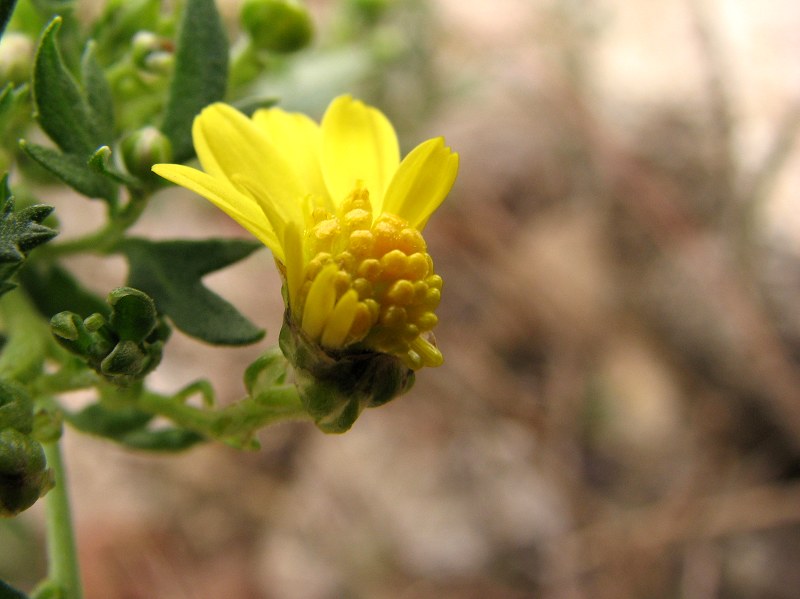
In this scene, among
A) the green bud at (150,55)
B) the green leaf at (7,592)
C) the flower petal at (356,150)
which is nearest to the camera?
the green leaf at (7,592)

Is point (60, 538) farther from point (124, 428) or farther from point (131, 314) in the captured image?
point (131, 314)

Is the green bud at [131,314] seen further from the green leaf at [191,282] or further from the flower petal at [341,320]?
the flower petal at [341,320]

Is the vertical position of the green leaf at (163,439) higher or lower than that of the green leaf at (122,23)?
lower

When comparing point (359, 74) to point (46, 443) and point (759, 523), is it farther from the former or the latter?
point (759, 523)

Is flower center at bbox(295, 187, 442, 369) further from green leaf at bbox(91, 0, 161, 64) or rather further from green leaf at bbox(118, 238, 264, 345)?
green leaf at bbox(91, 0, 161, 64)

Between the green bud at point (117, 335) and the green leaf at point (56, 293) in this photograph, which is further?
the green leaf at point (56, 293)

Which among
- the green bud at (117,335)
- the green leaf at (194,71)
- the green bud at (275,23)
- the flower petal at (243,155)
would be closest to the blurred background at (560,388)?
the green bud at (275,23)

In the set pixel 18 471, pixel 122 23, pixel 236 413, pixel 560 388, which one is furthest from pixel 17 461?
pixel 560 388
